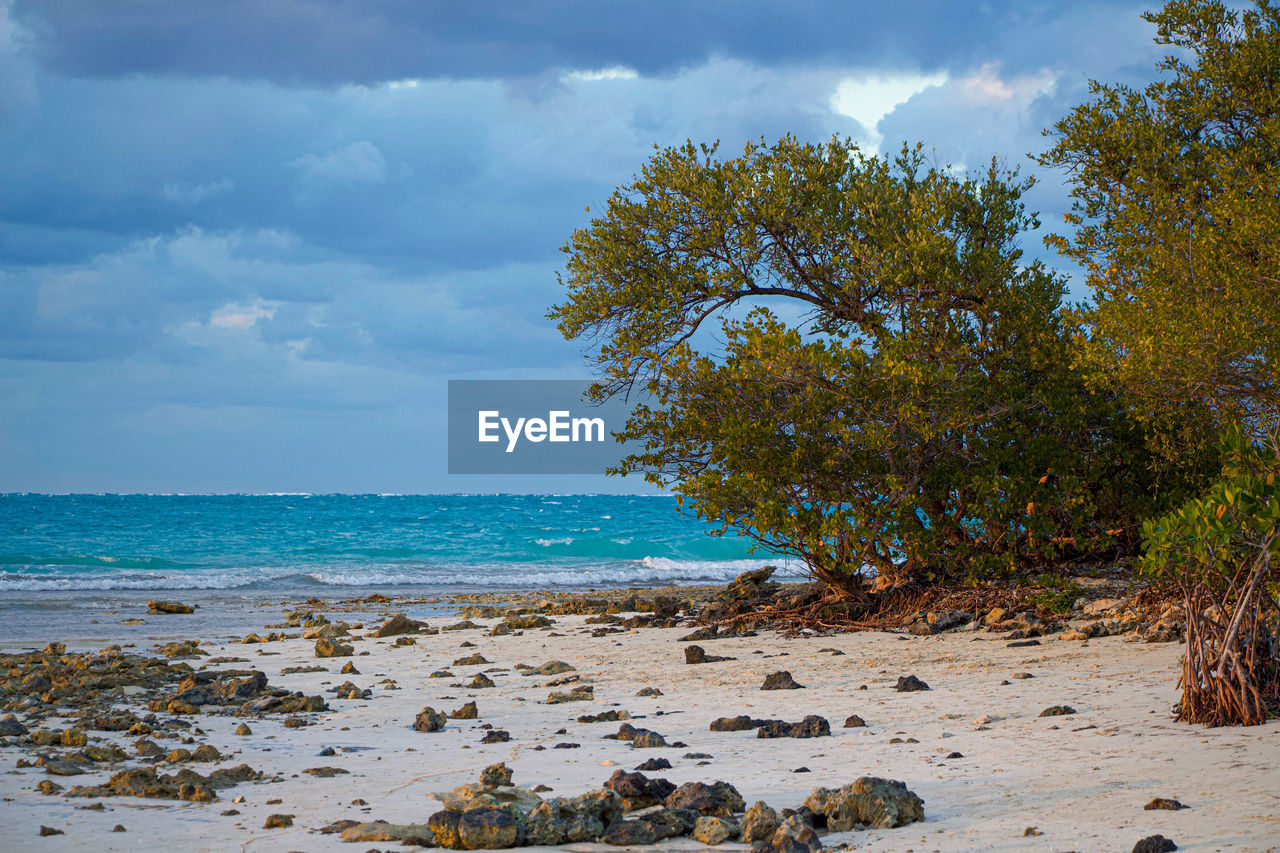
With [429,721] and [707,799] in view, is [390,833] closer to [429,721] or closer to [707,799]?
[707,799]

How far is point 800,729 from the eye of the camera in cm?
673

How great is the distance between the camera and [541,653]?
1208cm

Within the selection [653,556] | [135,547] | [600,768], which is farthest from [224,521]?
[600,768]

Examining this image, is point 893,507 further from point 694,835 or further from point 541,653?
point 694,835

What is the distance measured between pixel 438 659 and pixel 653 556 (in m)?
30.6

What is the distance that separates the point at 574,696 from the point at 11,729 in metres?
4.34

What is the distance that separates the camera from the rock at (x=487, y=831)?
4.38 meters

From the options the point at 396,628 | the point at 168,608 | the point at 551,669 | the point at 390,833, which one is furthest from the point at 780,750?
the point at 168,608

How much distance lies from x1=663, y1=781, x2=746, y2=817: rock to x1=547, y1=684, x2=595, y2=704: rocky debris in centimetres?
373

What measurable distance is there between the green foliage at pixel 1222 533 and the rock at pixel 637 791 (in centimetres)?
354

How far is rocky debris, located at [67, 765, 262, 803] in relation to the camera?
5.44 meters

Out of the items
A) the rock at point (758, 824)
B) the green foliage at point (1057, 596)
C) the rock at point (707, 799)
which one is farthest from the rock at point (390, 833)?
the green foliage at point (1057, 596)

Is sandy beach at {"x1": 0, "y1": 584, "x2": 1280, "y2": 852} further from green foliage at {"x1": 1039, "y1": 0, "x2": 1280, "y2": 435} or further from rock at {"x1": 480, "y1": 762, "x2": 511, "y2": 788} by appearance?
green foliage at {"x1": 1039, "y1": 0, "x2": 1280, "y2": 435}

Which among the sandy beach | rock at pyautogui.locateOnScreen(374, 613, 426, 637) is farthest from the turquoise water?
the sandy beach
